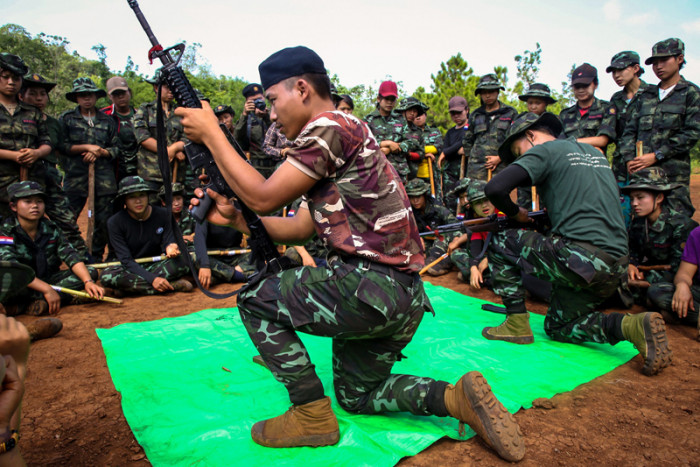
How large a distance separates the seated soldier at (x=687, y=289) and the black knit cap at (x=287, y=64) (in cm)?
371

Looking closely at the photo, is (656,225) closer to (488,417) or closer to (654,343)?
(654,343)

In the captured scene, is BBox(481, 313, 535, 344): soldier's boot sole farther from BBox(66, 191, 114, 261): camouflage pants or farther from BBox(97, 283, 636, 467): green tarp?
BBox(66, 191, 114, 261): camouflage pants

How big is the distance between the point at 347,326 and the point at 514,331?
2056mm

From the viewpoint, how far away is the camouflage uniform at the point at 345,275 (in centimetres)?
194

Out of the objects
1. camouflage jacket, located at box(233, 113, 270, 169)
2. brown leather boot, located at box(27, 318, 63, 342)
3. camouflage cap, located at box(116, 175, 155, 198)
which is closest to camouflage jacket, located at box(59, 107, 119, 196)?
camouflage cap, located at box(116, 175, 155, 198)

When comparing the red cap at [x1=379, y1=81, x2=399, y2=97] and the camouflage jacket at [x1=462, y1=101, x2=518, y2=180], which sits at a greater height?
the red cap at [x1=379, y1=81, x2=399, y2=97]

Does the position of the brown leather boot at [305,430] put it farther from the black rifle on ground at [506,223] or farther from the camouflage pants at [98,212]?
the camouflage pants at [98,212]

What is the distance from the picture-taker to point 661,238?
4.54 m

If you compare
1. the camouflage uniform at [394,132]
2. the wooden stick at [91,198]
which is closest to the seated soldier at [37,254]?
the wooden stick at [91,198]

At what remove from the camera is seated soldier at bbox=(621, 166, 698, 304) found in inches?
173

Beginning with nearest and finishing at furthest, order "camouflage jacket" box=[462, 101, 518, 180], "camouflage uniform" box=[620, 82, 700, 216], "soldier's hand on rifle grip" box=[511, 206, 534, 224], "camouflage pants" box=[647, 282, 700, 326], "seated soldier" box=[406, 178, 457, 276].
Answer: "soldier's hand on rifle grip" box=[511, 206, 534, 224], "camouflage pants" box=[647, 282, 700, 326], "camouflage uniform" box=[620, 82, 700, 216], "seated soldier" box=[406, 178, 457, 276], "camouflage jacket" box=[462, 101, 518, 180]

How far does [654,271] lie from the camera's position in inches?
179

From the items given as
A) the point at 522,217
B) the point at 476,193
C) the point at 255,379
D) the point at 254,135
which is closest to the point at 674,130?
the point at 476,193

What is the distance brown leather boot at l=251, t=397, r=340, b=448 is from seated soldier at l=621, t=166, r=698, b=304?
376 centimetres
